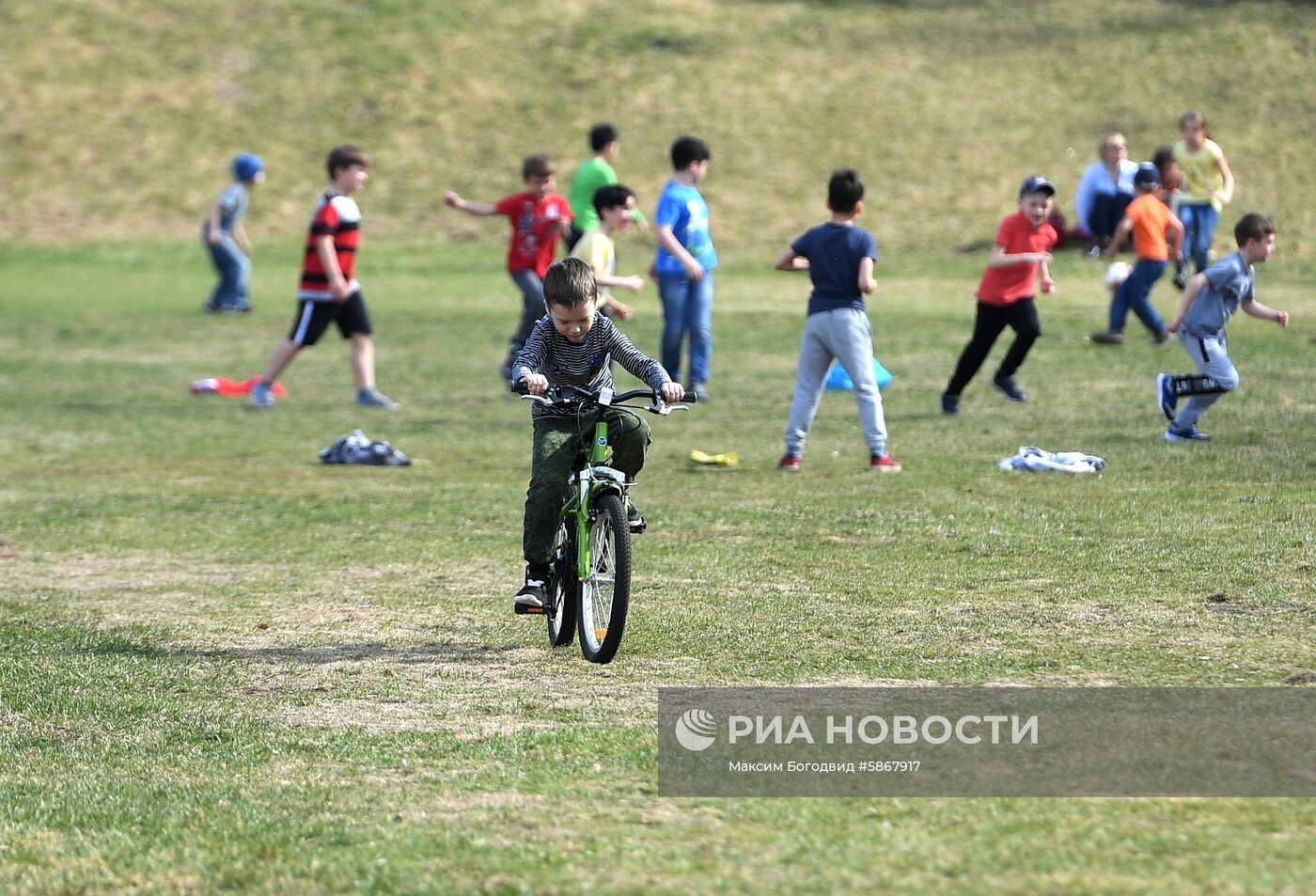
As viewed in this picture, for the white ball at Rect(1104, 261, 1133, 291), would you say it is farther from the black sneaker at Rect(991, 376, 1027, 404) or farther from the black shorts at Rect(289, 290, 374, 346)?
the black shorts at Rect(289, 290, 374, 346)

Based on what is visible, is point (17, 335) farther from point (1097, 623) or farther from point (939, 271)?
point (1097, 623)

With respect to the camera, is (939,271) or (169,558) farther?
(939,271)

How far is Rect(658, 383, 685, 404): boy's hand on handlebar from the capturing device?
6453 mm

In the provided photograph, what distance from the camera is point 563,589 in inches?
273

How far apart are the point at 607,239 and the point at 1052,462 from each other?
4436mm

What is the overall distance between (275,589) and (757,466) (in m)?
4.20

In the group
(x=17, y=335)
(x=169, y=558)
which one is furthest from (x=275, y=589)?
(x=17, y=335)

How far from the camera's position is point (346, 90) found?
132 feet

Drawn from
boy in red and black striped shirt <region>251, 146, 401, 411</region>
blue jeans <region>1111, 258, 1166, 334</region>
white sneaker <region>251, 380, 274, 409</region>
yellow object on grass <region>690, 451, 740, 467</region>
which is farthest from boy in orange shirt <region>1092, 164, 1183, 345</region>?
white sneaker <region>251, 380, 274, 409</region>

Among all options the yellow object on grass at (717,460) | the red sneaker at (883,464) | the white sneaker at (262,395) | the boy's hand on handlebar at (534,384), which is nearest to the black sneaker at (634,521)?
the boy's hand on handlebar at (534,384)

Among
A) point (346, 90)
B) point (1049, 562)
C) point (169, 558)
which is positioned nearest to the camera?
point (1049, 562)

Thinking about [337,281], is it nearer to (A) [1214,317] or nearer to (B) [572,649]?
(A) [1214,317]

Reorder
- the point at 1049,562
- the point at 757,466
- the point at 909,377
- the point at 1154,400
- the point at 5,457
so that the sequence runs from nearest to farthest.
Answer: the point at 1049,562 → the point at 757,466 → the point at 5,457 → the point at 1154,400 → the point at 909,377

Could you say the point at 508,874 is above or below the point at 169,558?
above
